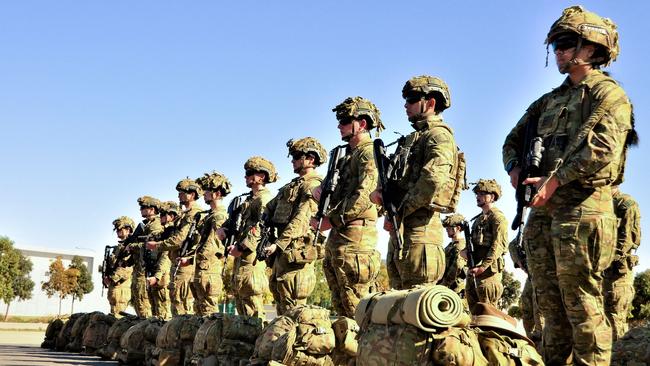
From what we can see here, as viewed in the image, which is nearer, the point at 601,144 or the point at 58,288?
the point at 601,144

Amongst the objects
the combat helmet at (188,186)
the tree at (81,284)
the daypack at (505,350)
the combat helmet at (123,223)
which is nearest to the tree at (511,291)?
the combat helmet at (123,223)

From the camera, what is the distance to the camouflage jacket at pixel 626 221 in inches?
363

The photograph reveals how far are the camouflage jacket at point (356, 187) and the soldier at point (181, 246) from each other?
6305mm

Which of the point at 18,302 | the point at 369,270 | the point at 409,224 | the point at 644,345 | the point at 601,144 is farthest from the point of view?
the point at 18,302

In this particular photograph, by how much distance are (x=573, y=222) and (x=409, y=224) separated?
1731mm

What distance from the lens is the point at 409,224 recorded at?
6.28m

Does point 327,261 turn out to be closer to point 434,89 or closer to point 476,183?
point 434,89

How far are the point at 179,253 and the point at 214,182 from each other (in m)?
1.66

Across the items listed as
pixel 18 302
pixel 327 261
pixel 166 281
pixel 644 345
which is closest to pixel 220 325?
pixel 327 261

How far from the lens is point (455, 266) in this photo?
14.0 m

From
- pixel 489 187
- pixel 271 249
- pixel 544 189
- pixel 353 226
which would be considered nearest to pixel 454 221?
pixel 489 187

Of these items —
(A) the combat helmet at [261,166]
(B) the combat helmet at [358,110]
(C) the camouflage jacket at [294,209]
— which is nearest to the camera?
(B) the combat helmet at [358,110]

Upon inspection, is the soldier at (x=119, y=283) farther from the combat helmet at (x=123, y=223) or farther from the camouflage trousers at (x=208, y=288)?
the camouflage trousers at (x=208, y=288)

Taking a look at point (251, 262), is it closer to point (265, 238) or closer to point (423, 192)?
point (265, 238)
